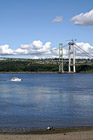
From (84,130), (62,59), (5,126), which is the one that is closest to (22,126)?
(5,126)

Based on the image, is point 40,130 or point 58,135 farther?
point 40,130

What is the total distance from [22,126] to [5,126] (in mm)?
808

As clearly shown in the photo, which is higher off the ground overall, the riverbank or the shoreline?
the riverbank

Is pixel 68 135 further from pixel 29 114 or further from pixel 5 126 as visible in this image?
pixel 29 114

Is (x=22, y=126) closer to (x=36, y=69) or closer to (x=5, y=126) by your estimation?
(x=5, y=126)

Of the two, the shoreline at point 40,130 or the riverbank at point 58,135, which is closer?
the riverbank at point 58,135

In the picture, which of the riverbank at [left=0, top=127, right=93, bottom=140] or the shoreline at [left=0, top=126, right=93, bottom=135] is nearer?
the riverbank at [left=0, top=127, right=93, bottom=140]

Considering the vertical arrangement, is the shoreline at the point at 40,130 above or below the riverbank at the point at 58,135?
below

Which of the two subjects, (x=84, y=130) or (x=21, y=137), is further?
(x=84, y=130)

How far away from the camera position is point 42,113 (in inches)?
781

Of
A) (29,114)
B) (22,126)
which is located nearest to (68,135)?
(22,126)

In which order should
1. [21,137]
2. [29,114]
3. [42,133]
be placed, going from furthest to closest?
[29,114], [42,133], [21,137]

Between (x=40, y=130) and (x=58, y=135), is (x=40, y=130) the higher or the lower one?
the lower one

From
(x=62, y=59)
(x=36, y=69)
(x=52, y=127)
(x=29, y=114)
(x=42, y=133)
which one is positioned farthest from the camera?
(x=36, y=69)
